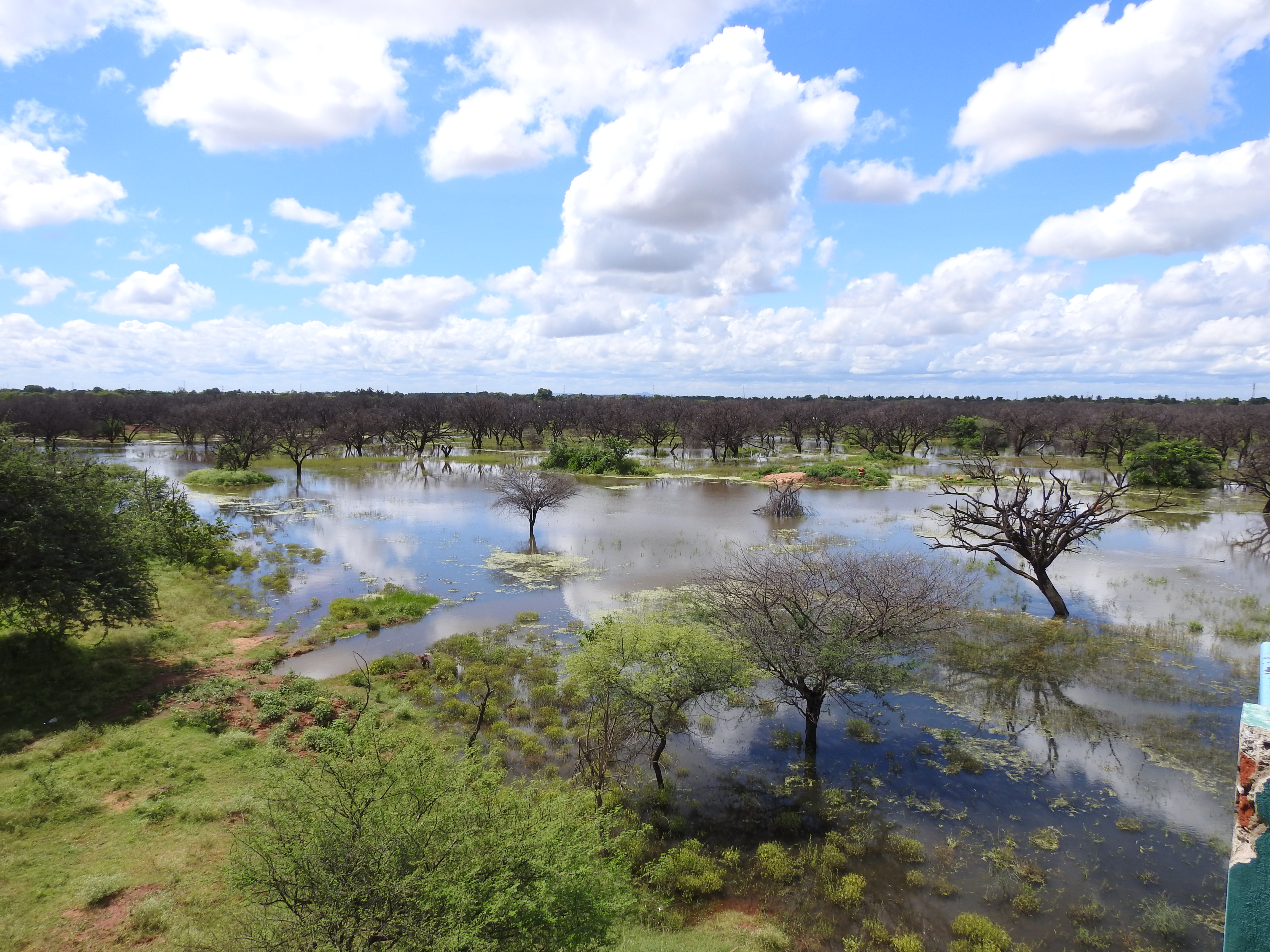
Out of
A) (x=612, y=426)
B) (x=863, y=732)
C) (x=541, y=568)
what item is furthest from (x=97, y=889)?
(x=612, y=426)

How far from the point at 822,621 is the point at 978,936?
6.20 metres

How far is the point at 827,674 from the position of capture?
13.9m

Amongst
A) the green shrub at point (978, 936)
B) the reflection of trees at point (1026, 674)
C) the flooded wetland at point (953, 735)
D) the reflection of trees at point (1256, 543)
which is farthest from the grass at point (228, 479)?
the reflection of trees at point (1256, 543)

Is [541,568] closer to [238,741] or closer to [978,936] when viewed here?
[238,741]

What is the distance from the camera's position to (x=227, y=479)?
52031 millimetres

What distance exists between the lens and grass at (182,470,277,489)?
169 ft

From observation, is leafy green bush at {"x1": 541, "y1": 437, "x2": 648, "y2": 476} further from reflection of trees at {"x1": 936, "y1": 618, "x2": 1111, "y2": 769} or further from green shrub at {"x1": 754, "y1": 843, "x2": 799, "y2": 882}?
green shrub at {"x1": 754, "y1": 843, "x2": 799, "y2": 882}

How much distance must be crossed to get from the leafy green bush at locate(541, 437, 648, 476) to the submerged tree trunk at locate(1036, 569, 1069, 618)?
137 ft

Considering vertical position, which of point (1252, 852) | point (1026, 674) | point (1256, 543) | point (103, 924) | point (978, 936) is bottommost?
point (978, 936)

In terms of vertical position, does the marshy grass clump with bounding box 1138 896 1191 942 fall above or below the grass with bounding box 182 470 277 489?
below

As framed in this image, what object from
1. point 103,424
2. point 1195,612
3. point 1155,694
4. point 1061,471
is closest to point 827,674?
point 1155,694

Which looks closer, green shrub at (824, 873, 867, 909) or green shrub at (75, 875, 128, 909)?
green shrub at (75, 875, 128, 909)

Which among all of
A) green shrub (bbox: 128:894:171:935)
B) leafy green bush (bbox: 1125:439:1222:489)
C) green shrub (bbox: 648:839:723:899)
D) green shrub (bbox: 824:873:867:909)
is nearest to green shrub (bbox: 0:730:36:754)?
green shrub (bbox: 128:894:171:935)

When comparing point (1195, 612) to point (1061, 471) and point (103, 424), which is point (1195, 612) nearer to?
point (1061, 471)
